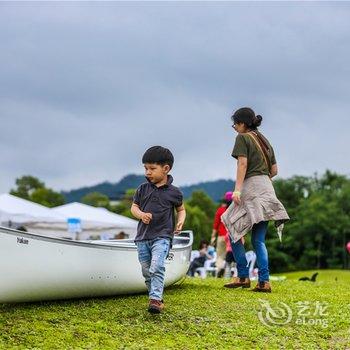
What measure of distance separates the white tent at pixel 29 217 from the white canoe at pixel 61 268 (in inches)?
530

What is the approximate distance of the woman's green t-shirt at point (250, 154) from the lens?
7.86m

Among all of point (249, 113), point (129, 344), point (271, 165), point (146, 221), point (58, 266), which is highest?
point (249, 113)

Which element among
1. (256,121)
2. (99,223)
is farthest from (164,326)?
(99,223)

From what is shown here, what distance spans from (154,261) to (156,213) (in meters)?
0.45

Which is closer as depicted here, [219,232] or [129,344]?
[129,344]

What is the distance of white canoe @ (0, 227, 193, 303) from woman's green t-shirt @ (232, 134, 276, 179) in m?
1.69

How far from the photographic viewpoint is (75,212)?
25.6 metres

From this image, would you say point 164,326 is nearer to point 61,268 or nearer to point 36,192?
point 61,268

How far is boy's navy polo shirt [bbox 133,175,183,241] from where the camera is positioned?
628 centimetres

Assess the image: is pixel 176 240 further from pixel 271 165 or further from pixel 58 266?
pixel 58 266

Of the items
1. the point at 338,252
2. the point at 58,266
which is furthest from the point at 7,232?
the point at 338,252

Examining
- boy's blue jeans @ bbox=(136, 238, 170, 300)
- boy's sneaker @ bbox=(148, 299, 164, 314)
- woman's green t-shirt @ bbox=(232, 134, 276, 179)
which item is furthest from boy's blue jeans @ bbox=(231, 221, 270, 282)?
boy's sneaker @ bbox=(148, 299, 164, 314)

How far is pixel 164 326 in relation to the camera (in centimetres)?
573

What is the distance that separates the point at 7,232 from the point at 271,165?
362cm
